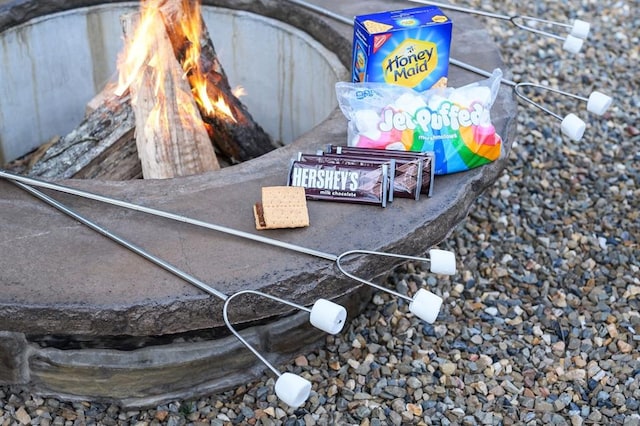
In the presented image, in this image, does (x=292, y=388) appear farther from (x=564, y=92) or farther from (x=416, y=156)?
(x=564, y=92)

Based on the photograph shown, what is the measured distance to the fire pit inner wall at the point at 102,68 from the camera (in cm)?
296

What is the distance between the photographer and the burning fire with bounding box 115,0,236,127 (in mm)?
2523

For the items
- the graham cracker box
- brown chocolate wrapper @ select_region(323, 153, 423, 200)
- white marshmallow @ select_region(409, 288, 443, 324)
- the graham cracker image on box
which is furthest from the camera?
the graham cracker box

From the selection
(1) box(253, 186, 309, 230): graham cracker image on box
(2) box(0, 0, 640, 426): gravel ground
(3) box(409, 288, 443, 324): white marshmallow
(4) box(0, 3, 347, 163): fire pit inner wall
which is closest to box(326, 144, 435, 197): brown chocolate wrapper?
(1) box(253, 186, 309, 230): graham cracker image on box

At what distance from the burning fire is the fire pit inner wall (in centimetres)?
40

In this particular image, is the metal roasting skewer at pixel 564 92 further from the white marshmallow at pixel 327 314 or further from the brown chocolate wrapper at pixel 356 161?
the white marshmallow at pixel 327 314

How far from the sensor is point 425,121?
7.13 ft

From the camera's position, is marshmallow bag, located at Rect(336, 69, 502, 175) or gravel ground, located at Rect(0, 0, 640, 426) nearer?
marshmallow bag, located at Rect(336, 69, 502, 175)

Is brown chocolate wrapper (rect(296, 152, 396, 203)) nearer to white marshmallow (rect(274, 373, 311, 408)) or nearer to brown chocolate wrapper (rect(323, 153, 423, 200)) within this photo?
brown chocolate wrapper (rect(323, 153, 423, 200))

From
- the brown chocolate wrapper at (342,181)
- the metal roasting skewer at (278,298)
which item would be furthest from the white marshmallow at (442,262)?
the brown chocolate wrapper at (342,181)

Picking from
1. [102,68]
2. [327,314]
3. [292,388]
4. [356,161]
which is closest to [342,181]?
[356,161]

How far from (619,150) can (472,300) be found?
47.1 inches

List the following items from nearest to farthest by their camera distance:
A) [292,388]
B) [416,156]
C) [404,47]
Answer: [292,388] → [416,156] → [404,47]

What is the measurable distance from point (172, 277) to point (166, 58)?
0.90 metres
